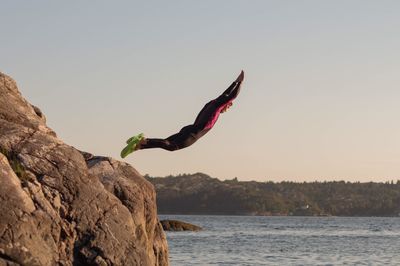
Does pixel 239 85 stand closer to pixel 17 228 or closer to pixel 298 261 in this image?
pixel 17 228

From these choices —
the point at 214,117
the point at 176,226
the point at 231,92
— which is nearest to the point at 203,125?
the point at 214,117

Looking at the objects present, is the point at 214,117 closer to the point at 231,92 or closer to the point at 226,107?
the point at 226,107

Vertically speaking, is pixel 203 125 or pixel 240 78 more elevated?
pixel 240 78

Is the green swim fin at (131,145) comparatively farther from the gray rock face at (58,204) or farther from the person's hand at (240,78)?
the person's hand at (240,78)

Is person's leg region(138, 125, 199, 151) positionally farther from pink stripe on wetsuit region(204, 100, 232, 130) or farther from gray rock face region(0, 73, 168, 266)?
gray rock face region(0, 73, 168, 266)

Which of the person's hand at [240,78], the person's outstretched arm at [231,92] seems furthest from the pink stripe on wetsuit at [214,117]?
the person's hand at [240,78]

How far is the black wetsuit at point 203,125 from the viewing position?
2242 centimetres

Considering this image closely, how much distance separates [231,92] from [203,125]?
1.05 meters

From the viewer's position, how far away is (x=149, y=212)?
2112 centimetres

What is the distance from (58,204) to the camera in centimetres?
1862

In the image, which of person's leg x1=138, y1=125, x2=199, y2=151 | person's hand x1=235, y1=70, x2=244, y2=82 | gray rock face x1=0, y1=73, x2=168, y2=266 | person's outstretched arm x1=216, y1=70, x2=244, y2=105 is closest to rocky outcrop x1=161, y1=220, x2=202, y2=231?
person's leg x1=138, y1=125, x2=199, y2=151

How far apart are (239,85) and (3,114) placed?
5.70 meters

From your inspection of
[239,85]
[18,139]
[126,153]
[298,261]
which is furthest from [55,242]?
[298,261]

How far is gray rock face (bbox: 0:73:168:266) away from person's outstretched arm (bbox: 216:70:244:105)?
308cm
